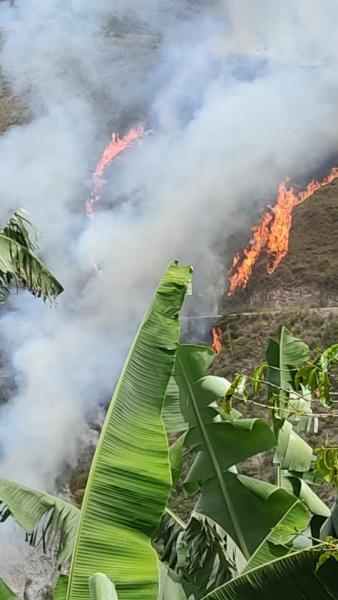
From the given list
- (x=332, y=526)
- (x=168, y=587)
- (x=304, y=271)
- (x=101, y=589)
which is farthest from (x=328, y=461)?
(x=304, y=271)

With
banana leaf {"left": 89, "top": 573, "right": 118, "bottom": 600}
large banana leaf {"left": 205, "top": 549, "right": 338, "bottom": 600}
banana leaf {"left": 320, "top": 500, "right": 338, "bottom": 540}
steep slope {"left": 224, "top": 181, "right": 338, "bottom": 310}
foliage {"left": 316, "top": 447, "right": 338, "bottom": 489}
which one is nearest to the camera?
banana leaf {"left": 89, "top": 573, "right": 118, "bottom": 600}

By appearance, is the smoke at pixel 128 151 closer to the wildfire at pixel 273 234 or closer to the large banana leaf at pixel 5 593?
the wildfire at pixel 273 234

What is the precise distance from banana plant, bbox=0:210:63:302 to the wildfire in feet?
49.3

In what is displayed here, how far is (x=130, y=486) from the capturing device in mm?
3219

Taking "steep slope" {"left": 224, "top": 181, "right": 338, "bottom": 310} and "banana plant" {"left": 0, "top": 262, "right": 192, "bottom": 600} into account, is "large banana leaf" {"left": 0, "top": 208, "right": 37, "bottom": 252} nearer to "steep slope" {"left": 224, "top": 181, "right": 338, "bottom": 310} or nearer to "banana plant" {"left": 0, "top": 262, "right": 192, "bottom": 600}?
"banana plant" {"left": 0, "top": 262, "right": 192, "bottom": 600}

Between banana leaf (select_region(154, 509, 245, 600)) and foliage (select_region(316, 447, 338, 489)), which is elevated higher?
foliage (select_region(316, 447, 338, 489))

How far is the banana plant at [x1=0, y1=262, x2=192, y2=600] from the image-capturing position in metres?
3.03

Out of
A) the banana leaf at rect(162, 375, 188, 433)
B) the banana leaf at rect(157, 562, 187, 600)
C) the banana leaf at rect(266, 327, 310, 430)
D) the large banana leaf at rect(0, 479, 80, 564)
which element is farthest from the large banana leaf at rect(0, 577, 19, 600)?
the banana leaf at rect(266, 327, 310, 430)

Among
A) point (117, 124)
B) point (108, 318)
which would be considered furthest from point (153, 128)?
point (108, 318)

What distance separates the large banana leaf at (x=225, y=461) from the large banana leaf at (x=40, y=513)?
27.4 inches

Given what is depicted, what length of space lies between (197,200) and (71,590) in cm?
1849

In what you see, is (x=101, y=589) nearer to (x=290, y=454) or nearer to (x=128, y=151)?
(x=290, y=454)

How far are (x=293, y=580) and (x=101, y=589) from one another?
827 millimetres

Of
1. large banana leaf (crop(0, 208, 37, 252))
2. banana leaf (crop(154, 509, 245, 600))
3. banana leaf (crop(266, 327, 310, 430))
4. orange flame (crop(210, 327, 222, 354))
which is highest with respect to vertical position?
orange flame (crop(210, 327, 222, 354))
